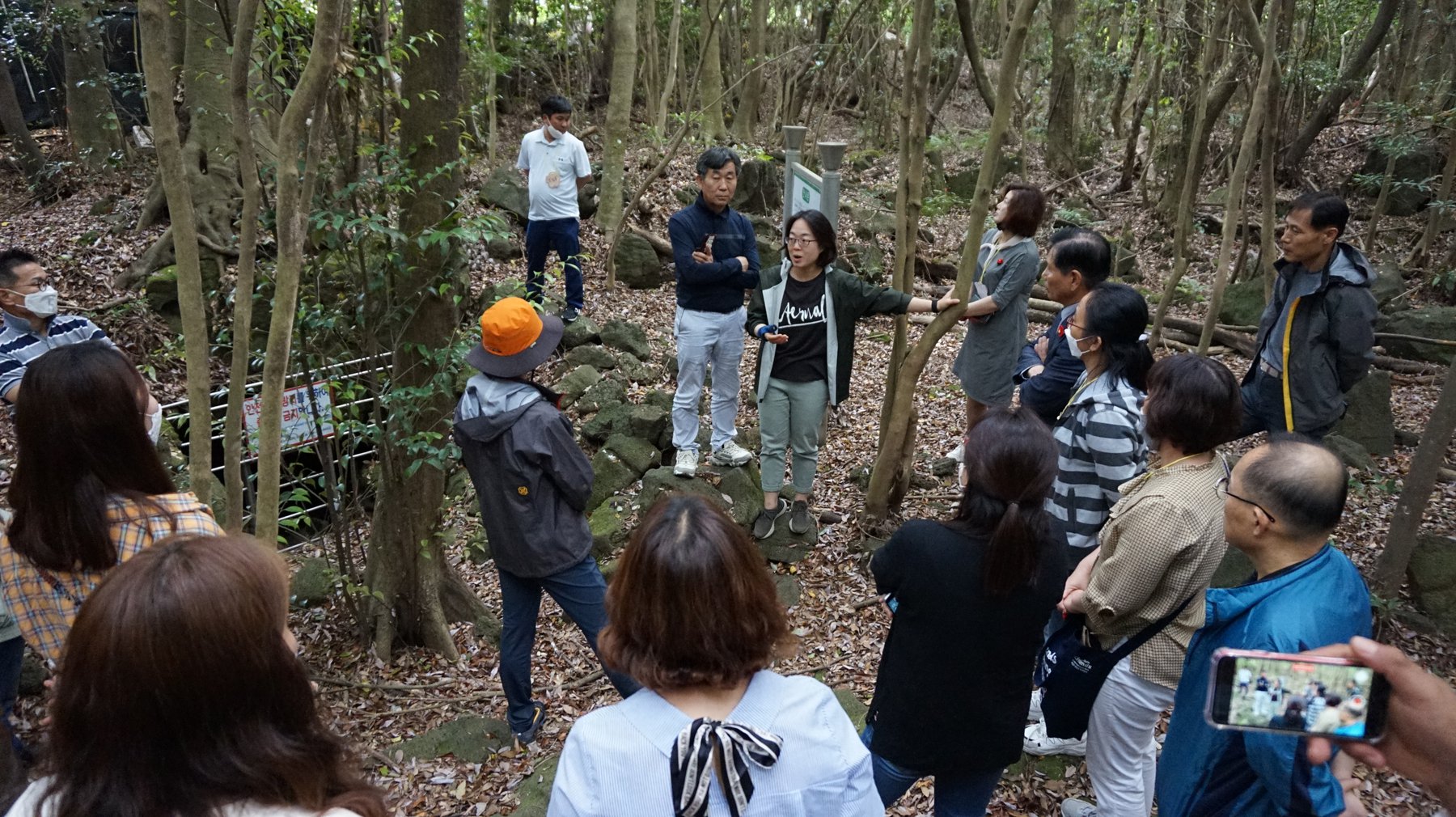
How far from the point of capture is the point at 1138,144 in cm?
1612

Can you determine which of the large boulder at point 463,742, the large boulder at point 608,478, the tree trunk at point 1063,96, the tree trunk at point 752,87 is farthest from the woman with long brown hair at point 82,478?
the tree trunk at point 1063,96

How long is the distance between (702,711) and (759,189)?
10.5 meters

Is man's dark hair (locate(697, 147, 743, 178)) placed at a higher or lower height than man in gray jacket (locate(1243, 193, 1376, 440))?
higher

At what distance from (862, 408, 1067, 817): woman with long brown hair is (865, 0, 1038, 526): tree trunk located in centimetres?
207

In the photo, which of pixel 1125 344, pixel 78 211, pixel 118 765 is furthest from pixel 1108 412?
pixel 78 211

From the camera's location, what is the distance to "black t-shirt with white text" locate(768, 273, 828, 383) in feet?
14.9

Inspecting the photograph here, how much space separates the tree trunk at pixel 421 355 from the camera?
145 inches

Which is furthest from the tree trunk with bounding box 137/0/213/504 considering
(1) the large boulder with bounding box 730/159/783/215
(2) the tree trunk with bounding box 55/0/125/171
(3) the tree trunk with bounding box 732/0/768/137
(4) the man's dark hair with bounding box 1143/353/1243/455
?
(3) the tree trunk with bounding box 732/0/768/137

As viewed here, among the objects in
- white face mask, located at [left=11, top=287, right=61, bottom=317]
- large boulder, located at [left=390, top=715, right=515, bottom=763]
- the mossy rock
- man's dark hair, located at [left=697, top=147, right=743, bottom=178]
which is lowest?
large boulder, located at [left=390, top=715, right=515, bottom=763]

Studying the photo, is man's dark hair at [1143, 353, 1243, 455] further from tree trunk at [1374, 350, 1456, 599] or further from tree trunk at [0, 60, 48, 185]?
tree trunk at [0, 60, 48, 185]

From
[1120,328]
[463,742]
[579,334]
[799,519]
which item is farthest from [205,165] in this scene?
[1120,328]

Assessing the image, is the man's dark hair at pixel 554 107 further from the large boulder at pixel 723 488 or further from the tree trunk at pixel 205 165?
the large boulder at pixel 723 488

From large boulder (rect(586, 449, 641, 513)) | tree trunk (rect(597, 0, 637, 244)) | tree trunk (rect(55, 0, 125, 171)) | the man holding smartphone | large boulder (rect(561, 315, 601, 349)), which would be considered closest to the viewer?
the man holding smartphone

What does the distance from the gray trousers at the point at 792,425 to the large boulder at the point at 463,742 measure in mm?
1968
